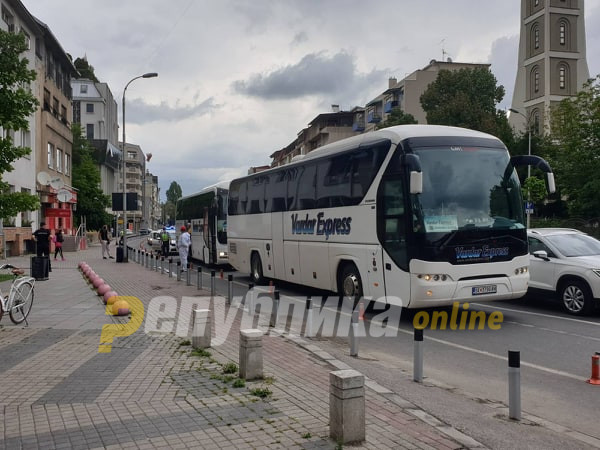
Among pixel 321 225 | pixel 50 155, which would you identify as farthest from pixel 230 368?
pixel 50 155

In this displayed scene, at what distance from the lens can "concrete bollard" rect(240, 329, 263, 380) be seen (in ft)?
21.1

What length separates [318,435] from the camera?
15.6 ft

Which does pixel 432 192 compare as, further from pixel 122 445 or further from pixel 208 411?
pixel 122 445

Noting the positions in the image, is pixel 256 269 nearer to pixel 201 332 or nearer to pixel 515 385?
pixel 201 332

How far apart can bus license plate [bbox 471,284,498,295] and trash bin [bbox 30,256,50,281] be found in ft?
46.6

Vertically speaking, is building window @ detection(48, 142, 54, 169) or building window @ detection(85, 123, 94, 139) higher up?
building window @ detection(85, 123, 94, 139)

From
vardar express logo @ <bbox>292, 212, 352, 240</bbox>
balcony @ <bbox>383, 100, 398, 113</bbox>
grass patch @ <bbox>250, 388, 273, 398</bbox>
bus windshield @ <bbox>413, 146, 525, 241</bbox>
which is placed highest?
balcony @ <bbox>383, 100, 398, 113</bbox>

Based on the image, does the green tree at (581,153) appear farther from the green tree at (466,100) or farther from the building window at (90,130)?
the building window at (90,130)

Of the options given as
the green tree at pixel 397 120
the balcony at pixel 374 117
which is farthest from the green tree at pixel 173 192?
the green tree at pixel 397 120

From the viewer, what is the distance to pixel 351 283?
1201 centimetres

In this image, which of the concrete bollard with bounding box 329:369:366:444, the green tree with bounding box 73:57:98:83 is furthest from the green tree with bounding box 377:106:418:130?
the green tree with bounding box 73:57:98:83

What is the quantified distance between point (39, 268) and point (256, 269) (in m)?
7.18

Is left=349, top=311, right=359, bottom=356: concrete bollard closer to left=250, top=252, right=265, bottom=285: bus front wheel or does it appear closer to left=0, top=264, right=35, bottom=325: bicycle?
left=0, top=264, right=35, bottom=325: bicycle

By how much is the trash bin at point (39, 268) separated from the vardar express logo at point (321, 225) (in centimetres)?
902
